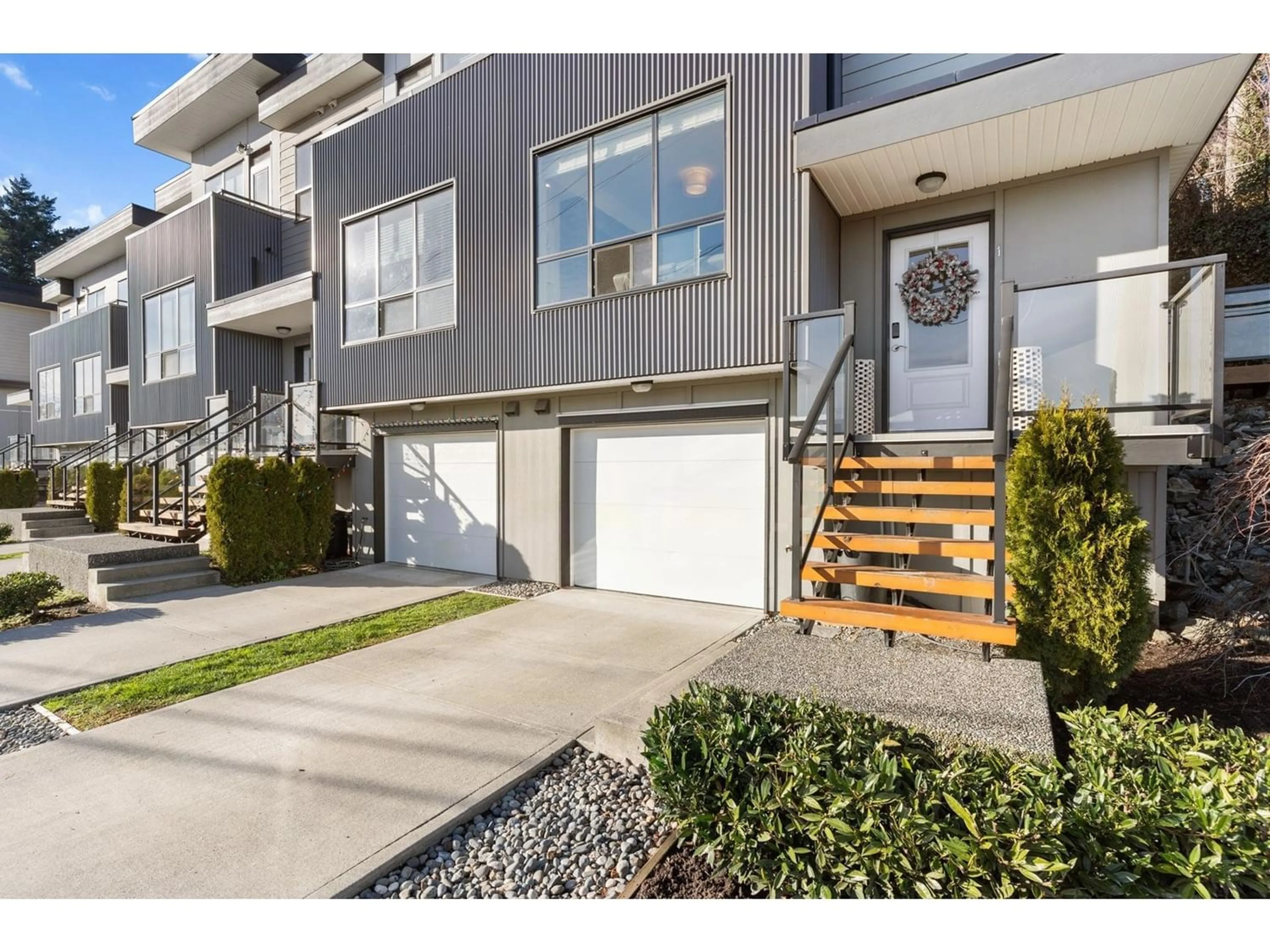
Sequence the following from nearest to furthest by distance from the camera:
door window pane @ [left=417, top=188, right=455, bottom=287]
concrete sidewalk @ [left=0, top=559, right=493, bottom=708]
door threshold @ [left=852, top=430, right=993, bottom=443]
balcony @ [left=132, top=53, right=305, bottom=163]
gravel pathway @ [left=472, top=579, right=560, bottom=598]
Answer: concrete sidewalk @ [left=0, top=559, right=493, bottom=708] → door threshold @ [left=852, top=430, right=993, bottom=443] → gravel pathway @ [left=472, top=579, right=560, bottom=598] → door window pane @ [left=417, top=188, right=455, bottom=287] → balcony @ [left=132, top=53, right=305, bottom=163]

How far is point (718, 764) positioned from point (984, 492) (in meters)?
2.80

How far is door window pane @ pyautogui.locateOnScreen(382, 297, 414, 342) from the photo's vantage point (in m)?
8.06

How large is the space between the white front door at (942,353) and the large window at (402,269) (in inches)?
209

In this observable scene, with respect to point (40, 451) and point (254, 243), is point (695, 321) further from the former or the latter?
point (40, 451)

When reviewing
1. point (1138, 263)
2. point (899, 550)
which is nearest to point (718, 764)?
point (899, 550)

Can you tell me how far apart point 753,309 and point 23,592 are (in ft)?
24.5

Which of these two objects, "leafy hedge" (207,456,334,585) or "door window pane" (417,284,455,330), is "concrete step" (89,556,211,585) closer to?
"leafy hedge" (207,456,334,585)

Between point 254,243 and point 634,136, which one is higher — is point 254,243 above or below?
above

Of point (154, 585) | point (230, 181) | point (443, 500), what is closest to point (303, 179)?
point (230, 181)

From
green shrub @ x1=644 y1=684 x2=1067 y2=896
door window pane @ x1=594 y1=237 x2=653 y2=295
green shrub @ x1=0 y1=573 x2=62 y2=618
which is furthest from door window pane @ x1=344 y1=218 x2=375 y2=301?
green shrub @ x1=644 y1=684 x2=1067 y2=896

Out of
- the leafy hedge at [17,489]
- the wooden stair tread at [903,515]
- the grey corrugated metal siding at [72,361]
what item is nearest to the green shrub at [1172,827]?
the wooden stair tread at [903,515]

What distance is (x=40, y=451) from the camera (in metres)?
18.1

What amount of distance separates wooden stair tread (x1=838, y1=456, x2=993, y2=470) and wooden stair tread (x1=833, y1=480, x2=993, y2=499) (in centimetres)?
11

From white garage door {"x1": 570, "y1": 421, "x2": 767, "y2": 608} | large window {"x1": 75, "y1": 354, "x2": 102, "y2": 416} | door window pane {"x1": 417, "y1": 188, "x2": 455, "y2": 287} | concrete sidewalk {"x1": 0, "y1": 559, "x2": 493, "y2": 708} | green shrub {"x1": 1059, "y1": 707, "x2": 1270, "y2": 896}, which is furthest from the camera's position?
large window {"x1": 75, "y1": 354, "x2": 102, "y2": 416}
